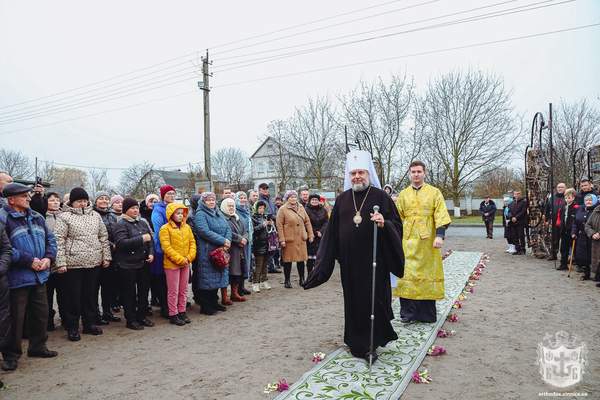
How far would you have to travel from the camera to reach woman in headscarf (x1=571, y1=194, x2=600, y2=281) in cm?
847

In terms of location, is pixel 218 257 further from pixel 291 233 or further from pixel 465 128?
pixel 465 128

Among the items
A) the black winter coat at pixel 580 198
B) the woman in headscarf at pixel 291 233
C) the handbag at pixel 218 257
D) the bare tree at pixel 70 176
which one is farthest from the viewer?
the bare tree at pixel 70 176

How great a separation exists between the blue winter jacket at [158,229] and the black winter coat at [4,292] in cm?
209

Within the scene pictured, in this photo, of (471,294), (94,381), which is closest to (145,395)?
(94,381)

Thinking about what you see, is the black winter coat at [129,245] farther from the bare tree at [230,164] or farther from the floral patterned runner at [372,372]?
the bare tree at [230,164]

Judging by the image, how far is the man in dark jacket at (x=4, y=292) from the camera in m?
4.20

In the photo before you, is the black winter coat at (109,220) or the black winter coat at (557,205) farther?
the black winter coat at (557,205)

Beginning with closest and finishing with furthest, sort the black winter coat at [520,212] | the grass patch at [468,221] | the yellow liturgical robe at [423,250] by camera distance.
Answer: the yellow liturgical robe at [423,250] < the black winter coat at [520,212] < the grass patch at [468,221]

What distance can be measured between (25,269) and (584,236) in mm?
10098

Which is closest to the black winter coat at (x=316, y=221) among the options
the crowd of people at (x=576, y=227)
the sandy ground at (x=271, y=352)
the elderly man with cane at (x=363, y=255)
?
the sandy ground at (x=271, y=352)

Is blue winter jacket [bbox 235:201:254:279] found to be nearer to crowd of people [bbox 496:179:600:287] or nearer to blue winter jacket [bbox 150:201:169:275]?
blue winter jacket [bbox 150:201:169:275]

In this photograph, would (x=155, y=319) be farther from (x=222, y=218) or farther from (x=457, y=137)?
(x=457, y=137)

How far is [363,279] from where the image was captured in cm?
445

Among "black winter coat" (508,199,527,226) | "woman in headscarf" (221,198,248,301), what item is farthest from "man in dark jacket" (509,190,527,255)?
"woman in headscarf" (221,198,248,301)
